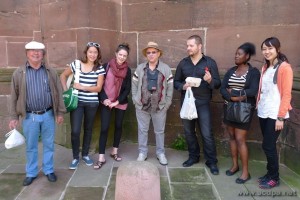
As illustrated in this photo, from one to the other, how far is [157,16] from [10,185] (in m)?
3.55

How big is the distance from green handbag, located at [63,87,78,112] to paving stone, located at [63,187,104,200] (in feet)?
3.73

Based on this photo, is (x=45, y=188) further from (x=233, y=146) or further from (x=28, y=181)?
(x=233, y=146)

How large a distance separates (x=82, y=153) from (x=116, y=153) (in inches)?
21.6

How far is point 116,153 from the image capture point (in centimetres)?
497

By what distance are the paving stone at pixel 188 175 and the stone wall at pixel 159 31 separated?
0.86 m

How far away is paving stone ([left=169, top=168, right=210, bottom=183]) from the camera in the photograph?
13.8 ft

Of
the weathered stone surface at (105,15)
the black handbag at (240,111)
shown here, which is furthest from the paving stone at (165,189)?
the weathered stone surface at (105,15)

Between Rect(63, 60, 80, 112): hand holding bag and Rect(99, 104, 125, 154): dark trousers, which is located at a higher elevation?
Rect(63, 60, 80, 112): hand holding bag

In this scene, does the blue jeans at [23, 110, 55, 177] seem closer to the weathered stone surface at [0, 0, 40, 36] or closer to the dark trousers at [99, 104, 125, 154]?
the dark trousers at [99, 104, 125, 154]

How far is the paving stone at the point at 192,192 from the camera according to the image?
3.73 meters

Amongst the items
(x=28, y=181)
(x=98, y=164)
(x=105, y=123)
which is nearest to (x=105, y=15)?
(x=105, y=123)

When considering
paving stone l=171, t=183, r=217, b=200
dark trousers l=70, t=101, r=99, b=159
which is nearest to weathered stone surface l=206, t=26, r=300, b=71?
paving stone l=171, t=183, r=217, b=200

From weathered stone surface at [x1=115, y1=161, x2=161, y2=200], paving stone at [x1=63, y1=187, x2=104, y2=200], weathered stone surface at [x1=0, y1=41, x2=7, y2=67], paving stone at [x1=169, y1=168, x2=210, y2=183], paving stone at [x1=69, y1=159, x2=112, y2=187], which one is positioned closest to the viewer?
weathered stone surface at [x1=115, y1=161, x2=161, y2=200]

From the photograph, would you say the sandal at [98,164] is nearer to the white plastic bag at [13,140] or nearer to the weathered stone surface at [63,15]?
the white plastic bag at [13,140]
